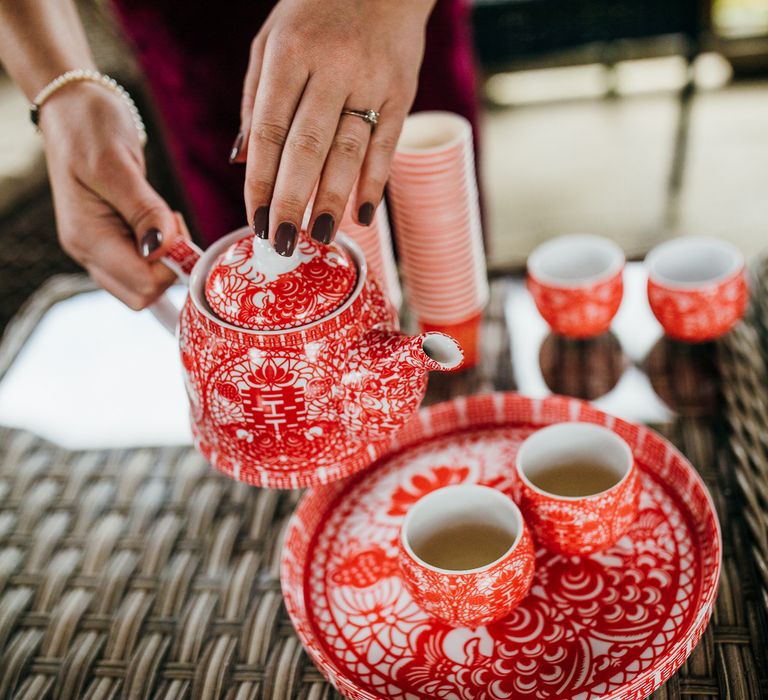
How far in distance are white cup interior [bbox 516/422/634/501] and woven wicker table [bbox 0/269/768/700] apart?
0.14 metres

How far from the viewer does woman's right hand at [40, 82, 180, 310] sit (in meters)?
0.67

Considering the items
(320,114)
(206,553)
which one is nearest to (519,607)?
(206,553)

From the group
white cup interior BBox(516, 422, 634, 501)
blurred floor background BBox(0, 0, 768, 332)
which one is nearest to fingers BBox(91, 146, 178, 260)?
white cup interior BBox(516, 422, 634, 501)

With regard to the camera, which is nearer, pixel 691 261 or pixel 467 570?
pixel 467 570

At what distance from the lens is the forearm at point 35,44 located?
2.55 feet

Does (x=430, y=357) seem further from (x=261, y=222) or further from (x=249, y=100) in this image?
(x=249, y=100)

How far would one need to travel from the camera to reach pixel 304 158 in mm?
525

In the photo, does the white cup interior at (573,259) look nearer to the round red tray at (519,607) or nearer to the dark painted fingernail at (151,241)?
the round red tray at (519,607)

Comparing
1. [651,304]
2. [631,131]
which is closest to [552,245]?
[651,304]

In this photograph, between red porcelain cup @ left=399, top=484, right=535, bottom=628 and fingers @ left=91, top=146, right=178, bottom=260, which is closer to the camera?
red porcelain cup @ left=399, top=484, right=535, bottom=628

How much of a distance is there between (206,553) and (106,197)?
1.12 ft

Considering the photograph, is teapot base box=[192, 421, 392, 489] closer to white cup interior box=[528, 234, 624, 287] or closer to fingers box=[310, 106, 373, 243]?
fingers box=[310, 106, 373, 243]

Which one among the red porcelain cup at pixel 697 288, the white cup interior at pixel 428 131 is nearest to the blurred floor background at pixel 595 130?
the red porcelain cup at pixel 697 288

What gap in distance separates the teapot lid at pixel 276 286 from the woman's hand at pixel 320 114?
0.09 ft
